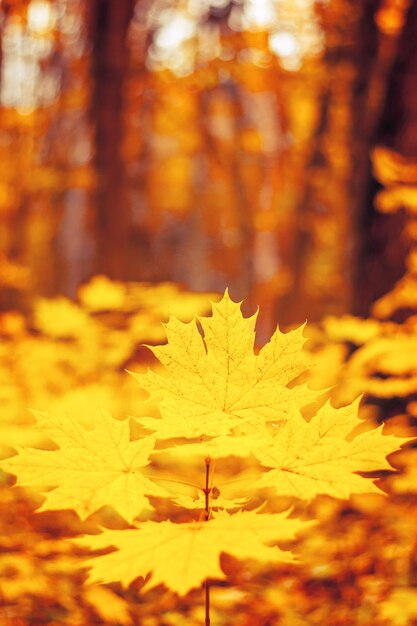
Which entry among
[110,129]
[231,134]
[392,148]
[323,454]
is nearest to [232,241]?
[231,134]

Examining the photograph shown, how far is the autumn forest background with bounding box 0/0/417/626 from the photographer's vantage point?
9.12 feet

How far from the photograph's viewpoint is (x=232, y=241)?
17.7 metres

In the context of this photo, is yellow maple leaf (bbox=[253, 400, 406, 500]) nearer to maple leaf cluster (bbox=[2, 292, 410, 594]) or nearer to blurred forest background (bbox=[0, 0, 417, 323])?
maple leaf cluster (bbox=[2, 292, 410, 594])

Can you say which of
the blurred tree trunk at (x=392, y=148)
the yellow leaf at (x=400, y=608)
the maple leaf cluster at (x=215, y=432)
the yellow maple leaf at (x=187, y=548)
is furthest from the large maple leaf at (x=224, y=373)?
the blurred tree trunk at (x=392, y=148)

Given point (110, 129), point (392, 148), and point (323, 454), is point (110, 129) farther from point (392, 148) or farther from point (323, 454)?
point (323, 454)

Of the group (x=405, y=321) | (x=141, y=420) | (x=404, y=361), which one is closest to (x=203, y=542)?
(x=141, y=420)

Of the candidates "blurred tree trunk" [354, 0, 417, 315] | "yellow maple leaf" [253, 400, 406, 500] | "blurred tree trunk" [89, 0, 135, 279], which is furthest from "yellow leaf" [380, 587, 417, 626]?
"blurred tree trunk" [89, 0, 135, 279]

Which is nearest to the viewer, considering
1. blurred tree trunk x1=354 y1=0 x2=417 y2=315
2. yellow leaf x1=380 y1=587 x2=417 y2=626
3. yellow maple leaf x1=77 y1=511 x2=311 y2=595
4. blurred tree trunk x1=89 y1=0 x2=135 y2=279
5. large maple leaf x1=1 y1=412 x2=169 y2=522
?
yellow maple leaf x1=77 y1=511 x2=311 y2=595

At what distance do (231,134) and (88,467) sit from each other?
545 inches

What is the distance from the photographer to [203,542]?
3.01 ft

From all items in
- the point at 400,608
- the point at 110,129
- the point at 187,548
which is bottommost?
the point at 187,548

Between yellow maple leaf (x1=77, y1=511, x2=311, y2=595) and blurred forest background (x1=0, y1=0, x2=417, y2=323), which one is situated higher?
blurred forest background (x1=0, y1=0, x2=417, y2=323)

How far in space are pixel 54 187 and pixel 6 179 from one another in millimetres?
1383

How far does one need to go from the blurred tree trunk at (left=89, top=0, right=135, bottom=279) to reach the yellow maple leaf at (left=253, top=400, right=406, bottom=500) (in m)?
5.87
